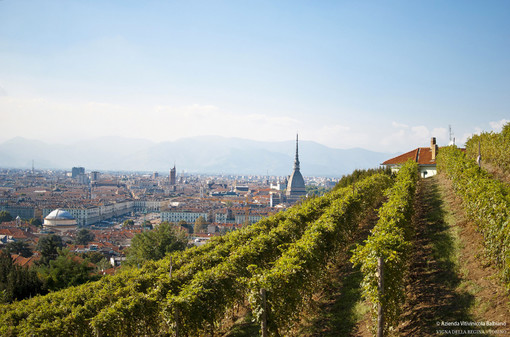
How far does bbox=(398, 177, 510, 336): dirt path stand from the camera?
23.2ft

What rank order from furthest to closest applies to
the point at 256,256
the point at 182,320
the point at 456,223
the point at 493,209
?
1. the point at 456,223
2. the point at 256,256
3. the point at 493,209
4. the point at 182,320

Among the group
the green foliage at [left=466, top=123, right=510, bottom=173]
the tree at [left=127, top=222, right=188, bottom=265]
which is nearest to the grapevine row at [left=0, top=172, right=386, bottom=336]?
the green foliage at [left=466, top=123, right=510, bottom=173]

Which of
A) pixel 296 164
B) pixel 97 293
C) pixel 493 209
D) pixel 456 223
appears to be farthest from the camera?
pixel 296 164

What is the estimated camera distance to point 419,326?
7.46 m

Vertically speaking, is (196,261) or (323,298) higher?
(196,261)

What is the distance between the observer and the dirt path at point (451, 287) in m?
7.06

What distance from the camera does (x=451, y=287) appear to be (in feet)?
27.5

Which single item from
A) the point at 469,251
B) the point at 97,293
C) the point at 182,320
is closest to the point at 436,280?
the point at 469,251

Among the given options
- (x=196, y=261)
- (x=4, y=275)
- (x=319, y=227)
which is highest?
(x=319, y=227)

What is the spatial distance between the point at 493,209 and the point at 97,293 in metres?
10.8

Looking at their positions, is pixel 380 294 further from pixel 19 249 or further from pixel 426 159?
pixel 19 249

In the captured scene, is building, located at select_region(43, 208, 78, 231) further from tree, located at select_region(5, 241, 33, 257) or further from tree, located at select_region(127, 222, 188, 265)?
tree, located at select_region(127, 222, 188, 265)

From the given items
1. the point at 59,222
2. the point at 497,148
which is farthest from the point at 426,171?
the point at 59,222

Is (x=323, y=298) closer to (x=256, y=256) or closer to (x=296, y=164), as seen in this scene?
(x=256, y=256)
